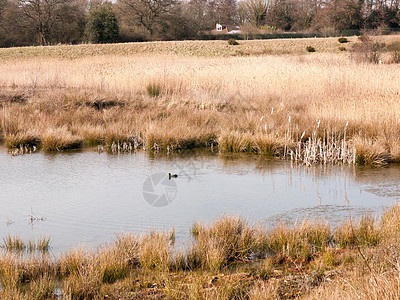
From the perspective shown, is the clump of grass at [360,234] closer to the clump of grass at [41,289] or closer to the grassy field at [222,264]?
the grassy field at [222,264]

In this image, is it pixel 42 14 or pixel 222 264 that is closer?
pixel 222 264

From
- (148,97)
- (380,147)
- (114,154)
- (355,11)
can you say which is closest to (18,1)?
(355,11)

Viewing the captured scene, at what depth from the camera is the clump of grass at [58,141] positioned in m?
9.86

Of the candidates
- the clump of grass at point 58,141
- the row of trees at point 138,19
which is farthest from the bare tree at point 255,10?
the clump of grass at point 58,141

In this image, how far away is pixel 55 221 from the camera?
5.75 metres

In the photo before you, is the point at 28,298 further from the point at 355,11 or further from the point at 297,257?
the point at 355,11

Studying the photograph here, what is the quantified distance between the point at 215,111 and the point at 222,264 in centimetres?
774

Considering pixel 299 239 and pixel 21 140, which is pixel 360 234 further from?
pixel 21 140

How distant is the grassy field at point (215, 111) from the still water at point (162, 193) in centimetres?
55

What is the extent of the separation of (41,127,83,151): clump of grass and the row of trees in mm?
33450

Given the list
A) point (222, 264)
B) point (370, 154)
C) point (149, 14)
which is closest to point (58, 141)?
point (370, 154)

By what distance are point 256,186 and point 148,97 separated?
6.64 m

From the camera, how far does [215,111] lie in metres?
12.0

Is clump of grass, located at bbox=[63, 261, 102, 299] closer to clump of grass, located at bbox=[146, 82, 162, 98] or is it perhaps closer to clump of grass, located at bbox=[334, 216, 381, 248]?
clump of grass, located at bbox=[334, 216, 381, 248]
